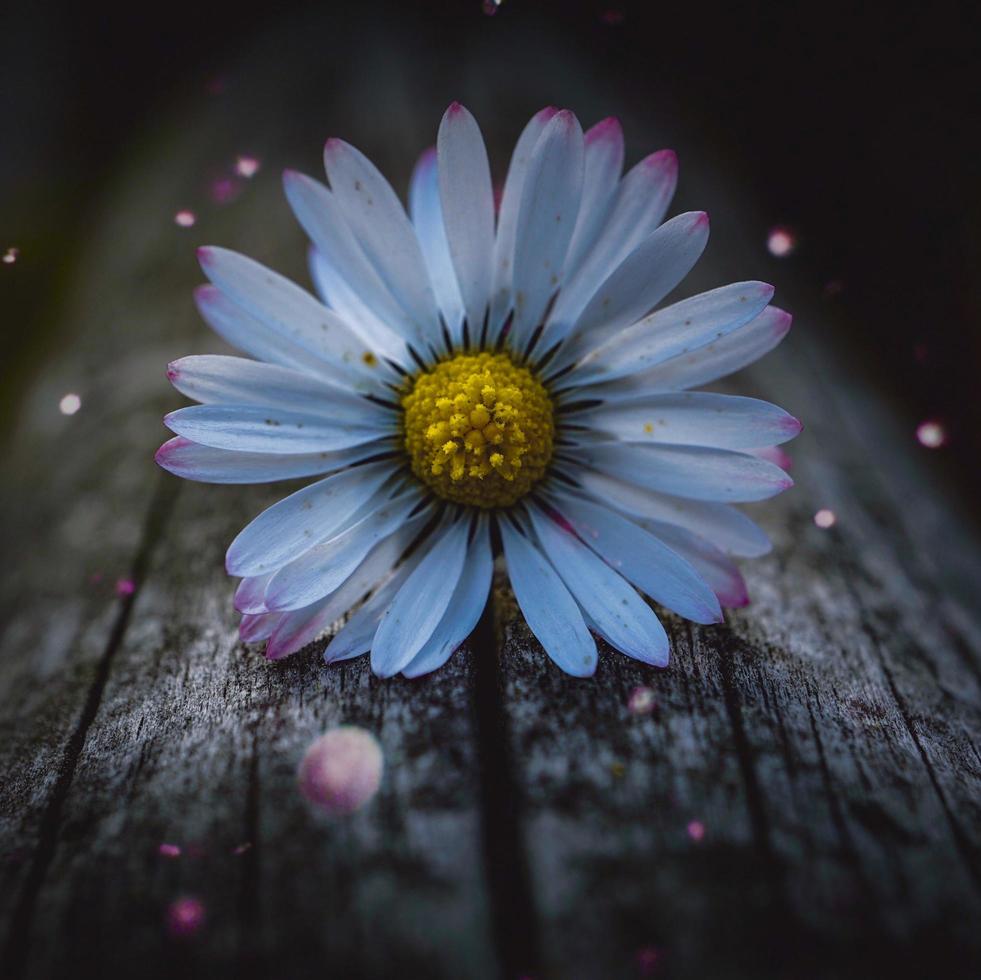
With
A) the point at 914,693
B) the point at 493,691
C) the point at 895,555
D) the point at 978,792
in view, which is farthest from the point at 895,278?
the point at 493,691

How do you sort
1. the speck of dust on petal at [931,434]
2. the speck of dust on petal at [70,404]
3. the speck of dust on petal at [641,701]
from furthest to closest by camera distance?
1. the speck of dust on petal at [931,434]
2. the speck of dust on petal at [70,404]
3. the speck of dust on petal at [641,701]

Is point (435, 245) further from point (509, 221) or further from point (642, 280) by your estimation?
point (642, 280)

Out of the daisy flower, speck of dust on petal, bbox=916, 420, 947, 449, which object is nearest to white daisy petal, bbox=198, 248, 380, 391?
the daisy flower

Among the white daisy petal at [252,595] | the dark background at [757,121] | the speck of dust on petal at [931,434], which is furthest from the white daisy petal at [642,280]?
the speck of dust on petal at [931,434]

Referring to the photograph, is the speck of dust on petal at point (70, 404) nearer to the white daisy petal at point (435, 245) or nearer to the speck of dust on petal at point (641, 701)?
the white daisy petal at point (435, 245)

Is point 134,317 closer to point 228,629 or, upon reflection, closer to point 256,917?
point 228,629

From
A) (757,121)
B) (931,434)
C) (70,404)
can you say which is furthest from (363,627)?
(757,121)

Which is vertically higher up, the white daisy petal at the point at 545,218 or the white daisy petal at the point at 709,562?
the white daisy petal at the point at 545,218

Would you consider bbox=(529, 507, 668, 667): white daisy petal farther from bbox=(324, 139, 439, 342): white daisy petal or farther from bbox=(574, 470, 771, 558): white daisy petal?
bbox=(324, 139, 439, 342): white daisy petal
